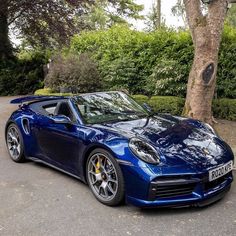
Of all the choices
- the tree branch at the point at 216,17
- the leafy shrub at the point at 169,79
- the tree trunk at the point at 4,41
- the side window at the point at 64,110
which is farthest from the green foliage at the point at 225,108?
the tree trunk at the point at 4,41

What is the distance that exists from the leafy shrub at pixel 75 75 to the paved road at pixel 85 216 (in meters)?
7.53

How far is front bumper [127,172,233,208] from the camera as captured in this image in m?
3.49

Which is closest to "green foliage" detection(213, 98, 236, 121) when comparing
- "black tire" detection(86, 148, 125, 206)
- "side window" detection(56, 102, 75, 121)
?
"side window" detection(56, 102, 75, 121)

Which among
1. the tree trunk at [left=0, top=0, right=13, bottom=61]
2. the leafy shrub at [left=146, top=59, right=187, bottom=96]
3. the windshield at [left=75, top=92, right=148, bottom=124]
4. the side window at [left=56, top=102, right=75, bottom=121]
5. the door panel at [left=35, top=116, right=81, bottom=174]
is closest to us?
the door panel at [left=35, top=116, right=81, bottom=174]

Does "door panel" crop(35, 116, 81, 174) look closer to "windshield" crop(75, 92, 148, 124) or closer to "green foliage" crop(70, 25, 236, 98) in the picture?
"windshield" crop(75, 92, 148, 124)

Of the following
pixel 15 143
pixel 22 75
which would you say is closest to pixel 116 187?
pixel 15 143

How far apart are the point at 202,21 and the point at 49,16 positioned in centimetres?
1117

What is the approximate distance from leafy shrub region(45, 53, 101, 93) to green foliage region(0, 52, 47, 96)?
5.10 metres

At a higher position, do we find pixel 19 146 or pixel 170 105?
pixel 170 105

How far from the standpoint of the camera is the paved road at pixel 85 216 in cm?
330

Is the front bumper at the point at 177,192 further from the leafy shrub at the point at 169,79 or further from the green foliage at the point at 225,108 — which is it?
the leafy shrub at the point at 169,79

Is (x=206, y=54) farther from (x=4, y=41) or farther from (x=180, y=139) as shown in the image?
(x=4, y=41)

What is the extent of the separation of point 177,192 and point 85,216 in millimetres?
991

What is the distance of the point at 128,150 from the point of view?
3.70 metres
